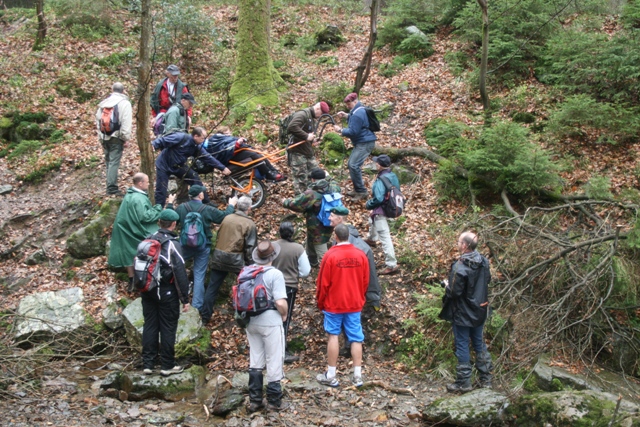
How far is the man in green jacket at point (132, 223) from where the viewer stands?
8438mm

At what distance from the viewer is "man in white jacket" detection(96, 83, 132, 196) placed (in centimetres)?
1002

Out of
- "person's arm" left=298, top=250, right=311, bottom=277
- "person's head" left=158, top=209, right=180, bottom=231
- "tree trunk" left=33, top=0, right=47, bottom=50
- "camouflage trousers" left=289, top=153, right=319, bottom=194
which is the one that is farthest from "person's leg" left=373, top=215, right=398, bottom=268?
"tree trunk" left=33, top=0, right=47, bottom=50

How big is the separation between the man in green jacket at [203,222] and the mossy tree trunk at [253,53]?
6.03 meters

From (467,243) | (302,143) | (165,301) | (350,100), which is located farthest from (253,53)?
(467,243)

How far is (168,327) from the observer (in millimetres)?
7043

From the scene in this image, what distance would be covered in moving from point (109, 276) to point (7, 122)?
7.05 metres

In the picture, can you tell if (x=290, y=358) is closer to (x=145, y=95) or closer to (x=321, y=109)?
(x=321, y=109)

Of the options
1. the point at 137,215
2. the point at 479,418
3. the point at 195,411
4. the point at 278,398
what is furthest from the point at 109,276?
the point at 479,418

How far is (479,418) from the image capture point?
5617 millimetres

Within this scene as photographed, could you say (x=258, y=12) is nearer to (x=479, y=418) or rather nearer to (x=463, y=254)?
(x=463, y=254)

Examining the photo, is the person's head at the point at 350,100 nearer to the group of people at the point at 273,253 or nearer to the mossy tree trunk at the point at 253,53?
the group of people at the point at 273,253

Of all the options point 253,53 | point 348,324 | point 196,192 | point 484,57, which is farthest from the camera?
point 253,53

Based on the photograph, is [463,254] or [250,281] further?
[463,254]

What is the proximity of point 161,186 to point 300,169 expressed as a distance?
260 centimetres
